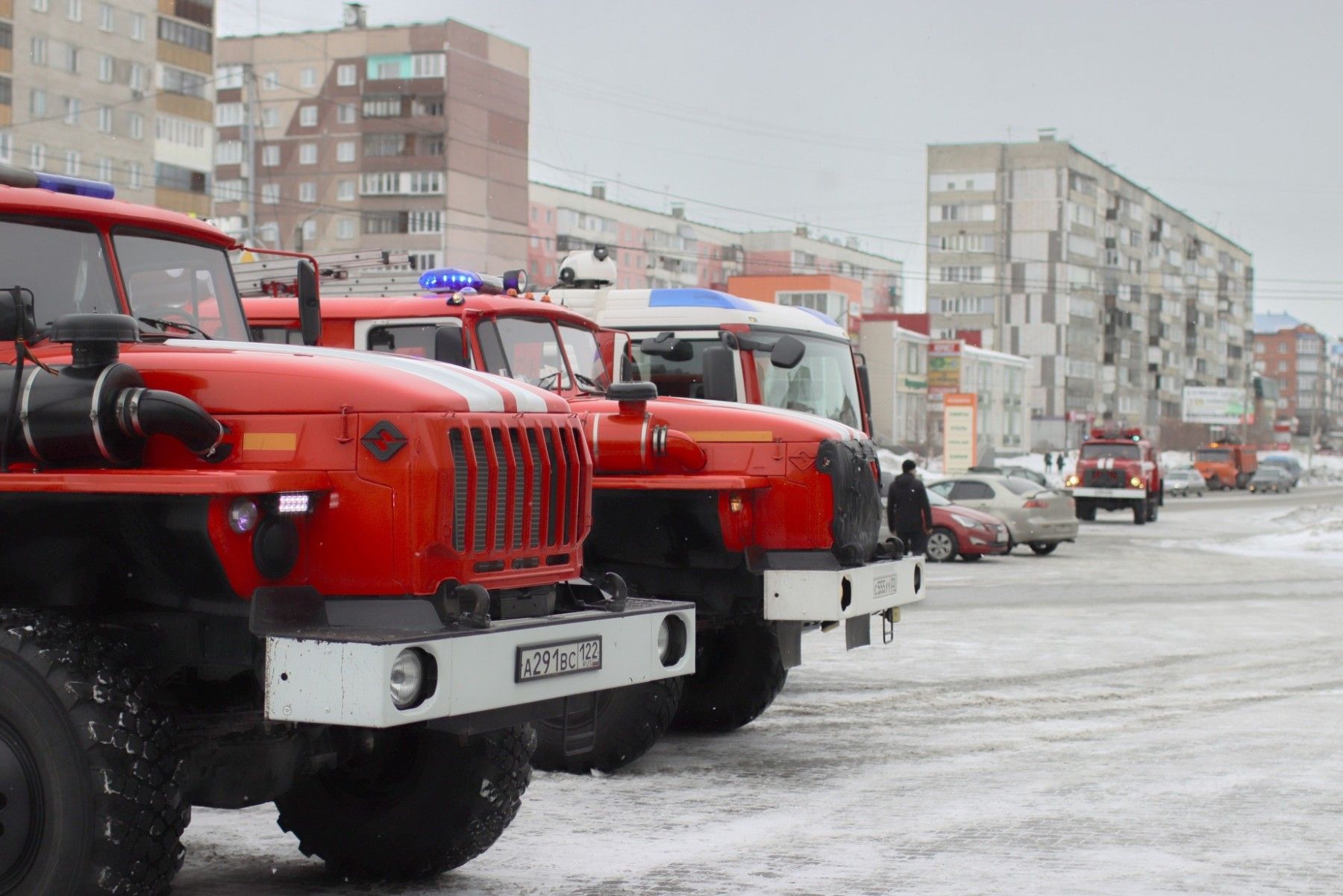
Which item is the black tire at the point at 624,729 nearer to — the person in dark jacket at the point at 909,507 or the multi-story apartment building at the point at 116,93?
the person in dark jacket at the point at 909,507

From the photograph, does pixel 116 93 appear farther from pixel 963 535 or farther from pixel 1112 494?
pixel 963 535

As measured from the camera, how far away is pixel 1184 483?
73.8m

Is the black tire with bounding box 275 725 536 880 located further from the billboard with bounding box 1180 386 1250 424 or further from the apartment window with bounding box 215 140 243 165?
the billboard with bounding box 1180 386 1250 424

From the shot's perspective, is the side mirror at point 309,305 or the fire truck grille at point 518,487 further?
the side mirror at point 309,305

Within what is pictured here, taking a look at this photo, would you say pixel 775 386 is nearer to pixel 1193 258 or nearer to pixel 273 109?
pixel 273 109

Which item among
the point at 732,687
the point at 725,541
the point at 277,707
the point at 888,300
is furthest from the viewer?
the point at 888,300

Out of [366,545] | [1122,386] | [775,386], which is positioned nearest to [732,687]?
[775,386]

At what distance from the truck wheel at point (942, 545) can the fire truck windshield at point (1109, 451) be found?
1884 centimetres

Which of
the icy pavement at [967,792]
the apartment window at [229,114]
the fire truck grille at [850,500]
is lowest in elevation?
the icy pavement at [967,792]

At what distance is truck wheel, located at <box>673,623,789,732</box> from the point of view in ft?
34.5

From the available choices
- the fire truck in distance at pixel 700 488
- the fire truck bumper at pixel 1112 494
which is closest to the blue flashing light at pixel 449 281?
the fire truck in distance at pixel 700 488

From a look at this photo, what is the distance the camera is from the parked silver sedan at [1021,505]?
30297 millimetres

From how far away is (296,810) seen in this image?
669cm

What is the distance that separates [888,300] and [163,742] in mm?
145507
